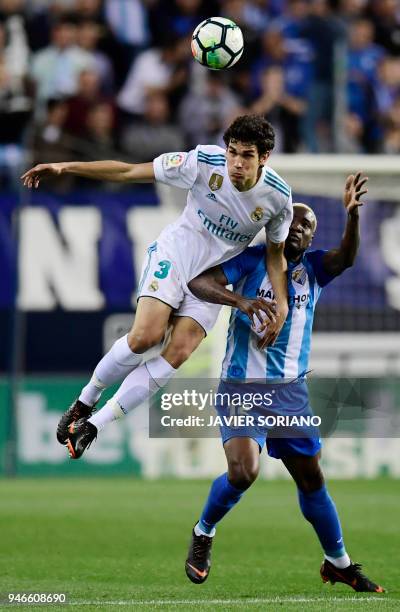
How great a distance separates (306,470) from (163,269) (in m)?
1.54

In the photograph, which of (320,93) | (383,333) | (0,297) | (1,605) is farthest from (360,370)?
(1,605)

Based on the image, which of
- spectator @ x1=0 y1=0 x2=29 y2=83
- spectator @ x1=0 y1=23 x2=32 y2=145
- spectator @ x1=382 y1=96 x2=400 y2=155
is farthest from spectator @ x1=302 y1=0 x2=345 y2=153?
spectator @ x1=0 y1=0 x2=29 y2=83

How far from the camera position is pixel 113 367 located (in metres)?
8.54

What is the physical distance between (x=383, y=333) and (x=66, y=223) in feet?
13.5

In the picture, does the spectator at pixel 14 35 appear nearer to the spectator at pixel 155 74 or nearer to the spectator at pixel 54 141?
the spectator at pixel 54 141

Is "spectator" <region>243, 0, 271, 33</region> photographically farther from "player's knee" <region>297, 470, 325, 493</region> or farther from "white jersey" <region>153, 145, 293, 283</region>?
"player's knee" <region>297, 470, 325, 493</region>

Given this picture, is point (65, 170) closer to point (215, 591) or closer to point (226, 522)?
point (215, 591)

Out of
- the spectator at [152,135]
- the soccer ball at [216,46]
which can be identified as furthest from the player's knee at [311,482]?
the spectator at [152,135]

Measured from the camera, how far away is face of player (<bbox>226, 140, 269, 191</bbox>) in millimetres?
8039

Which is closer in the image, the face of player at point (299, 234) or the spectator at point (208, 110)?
the face of player at point (299, 234)

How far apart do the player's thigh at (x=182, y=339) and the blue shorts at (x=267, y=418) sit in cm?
57

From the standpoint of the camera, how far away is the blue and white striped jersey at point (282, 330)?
26.8 feet

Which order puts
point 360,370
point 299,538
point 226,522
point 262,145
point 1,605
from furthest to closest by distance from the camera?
1. point 360,370
2. point 226,522
3. point 299,538
4. point 262,145
5. point 1,605

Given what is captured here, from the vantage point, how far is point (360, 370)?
54.1ft
